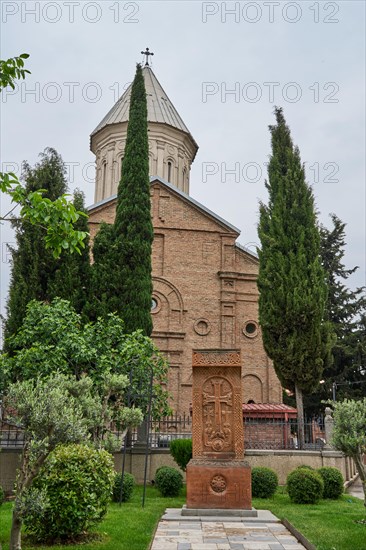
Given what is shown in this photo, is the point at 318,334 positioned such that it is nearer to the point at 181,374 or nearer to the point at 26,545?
the point at 181,374

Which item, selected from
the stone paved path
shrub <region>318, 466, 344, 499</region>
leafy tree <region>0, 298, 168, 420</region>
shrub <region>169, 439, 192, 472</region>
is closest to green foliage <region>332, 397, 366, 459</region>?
the stone paved path

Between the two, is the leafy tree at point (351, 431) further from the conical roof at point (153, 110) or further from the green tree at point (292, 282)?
the conical roof at point (153, 110)

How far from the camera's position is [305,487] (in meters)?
12.3

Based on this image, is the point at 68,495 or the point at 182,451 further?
the point at 182,451

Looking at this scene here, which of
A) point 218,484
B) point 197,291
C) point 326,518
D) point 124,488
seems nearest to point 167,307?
point 197,291

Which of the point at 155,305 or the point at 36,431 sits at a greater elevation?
the point at 155,305

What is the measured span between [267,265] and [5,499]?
1088 cm

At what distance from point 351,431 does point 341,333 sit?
75.7 ft

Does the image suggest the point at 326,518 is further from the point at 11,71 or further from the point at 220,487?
the point at 11,71

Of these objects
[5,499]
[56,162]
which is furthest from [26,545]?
[56,162]

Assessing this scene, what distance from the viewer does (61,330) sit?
14953mm

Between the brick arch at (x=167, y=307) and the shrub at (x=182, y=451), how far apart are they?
1005cm

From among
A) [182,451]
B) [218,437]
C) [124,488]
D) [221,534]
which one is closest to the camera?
[221,534]

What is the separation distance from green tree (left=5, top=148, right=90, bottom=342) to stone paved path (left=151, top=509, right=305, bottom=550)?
9408 millimetres
